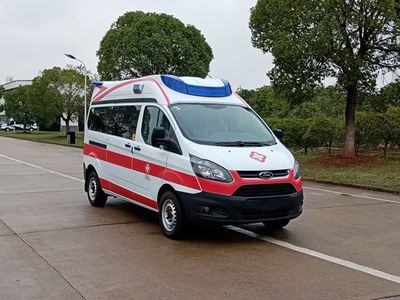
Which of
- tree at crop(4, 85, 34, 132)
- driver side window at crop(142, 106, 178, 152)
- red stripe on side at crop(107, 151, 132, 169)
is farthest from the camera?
tree at crop(4, 85, 34, 132)

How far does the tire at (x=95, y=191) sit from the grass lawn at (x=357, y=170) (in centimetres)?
732

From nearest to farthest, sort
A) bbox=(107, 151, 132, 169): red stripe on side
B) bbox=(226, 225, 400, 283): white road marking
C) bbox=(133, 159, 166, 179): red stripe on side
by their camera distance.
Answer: bbox=(226, 225, 400, 283): white road marking < bbox=(133, 159, 166, 179): red stripe on side < bbox=(107, 151, 132, 169): red stripe on side

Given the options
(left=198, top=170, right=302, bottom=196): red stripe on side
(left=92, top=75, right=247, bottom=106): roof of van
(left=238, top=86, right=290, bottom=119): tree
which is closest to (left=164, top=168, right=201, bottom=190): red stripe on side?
(left=198, top=170, right=302, bottom=196): red stripe on side

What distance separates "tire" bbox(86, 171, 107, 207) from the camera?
9.88 metres

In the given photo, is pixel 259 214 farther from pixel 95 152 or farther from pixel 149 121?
pixel 95 152

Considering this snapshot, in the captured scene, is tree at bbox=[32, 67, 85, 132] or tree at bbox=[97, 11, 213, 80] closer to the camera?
tree at bbox=[97, 11, 213, 80]

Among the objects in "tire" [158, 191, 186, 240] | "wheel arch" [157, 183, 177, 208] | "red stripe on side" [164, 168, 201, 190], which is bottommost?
"tire" [158, 191, 186, 240]

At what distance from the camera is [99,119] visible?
10.0 meters

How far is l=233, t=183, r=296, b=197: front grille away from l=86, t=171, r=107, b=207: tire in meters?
3.84

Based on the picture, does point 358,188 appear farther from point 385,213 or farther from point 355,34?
point 355,34

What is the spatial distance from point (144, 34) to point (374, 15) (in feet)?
56.5

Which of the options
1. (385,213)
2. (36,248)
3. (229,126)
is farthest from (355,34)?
(36,248)

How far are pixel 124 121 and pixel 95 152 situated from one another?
131 centimetres

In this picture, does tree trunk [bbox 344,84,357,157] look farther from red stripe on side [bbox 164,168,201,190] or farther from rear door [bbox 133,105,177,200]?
red stripe on side [bbox 164,168,201,190]
